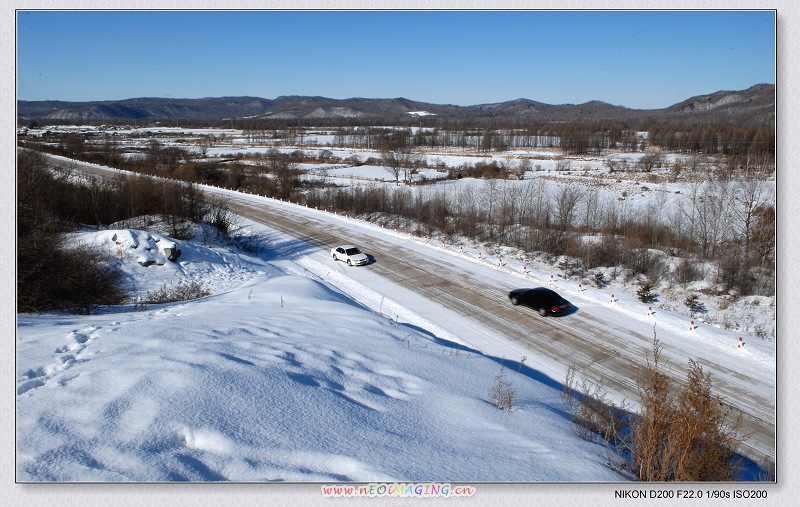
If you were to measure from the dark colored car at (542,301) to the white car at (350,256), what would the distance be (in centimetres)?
1014

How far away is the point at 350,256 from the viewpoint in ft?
93.5

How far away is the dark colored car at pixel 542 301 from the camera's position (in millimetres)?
19578

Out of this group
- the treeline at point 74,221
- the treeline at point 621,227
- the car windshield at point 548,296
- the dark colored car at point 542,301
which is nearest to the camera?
the treeline at point 74,221

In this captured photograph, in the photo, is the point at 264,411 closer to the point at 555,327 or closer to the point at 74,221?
the point at 555,327

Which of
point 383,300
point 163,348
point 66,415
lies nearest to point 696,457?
point 66,415

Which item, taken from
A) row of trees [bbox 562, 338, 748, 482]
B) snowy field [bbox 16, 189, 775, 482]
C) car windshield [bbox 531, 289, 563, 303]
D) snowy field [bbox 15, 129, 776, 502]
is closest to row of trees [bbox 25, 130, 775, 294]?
car windshield [bbox 531, 289, 563, 303]

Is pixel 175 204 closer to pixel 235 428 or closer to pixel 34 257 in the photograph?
pixel 34 257

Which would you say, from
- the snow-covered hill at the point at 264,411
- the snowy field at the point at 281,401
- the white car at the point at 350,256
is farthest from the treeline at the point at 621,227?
the snow-covered hill at the point at 264,411

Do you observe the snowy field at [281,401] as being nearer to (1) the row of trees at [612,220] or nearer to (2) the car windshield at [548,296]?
(2) the car windshield at [548,296]

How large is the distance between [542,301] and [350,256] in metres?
12.4

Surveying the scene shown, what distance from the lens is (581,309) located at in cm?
2044

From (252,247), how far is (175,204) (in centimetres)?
700

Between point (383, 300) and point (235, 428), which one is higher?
point (235, 428)

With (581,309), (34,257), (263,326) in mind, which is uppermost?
(34,257)
